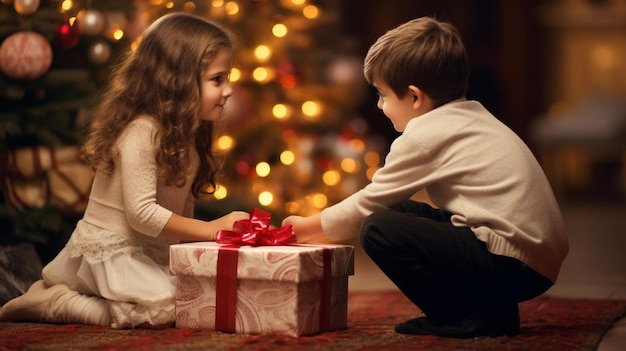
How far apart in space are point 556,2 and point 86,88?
627 cm

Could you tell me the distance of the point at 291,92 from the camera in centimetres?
410

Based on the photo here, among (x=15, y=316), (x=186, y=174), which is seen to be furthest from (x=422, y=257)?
(x=15, y=316)

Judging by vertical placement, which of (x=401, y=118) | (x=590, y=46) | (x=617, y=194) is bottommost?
(x=617, y=194)

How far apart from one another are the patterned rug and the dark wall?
6241 millimetres

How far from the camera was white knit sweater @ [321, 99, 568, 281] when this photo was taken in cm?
183

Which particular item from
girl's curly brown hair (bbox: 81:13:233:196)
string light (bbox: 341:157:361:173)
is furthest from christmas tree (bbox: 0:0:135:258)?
string light (bbox: 341:157:361:173)

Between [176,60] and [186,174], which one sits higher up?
[176,60]

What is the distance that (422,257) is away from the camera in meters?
1.82

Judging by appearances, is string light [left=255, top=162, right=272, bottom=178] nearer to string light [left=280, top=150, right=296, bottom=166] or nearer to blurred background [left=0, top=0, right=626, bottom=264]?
blurred background [left=0, top=0, right=626, bottom=264]

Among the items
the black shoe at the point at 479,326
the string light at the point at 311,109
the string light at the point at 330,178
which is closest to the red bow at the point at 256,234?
the black shoe at the point at 479,326

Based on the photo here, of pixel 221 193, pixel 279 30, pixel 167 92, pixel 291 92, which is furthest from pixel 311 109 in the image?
pixel 167 92

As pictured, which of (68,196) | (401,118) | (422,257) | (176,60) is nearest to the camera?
(422,257)

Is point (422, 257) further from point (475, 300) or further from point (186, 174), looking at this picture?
point (186, 174)

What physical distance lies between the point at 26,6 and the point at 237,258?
3.64 ft
